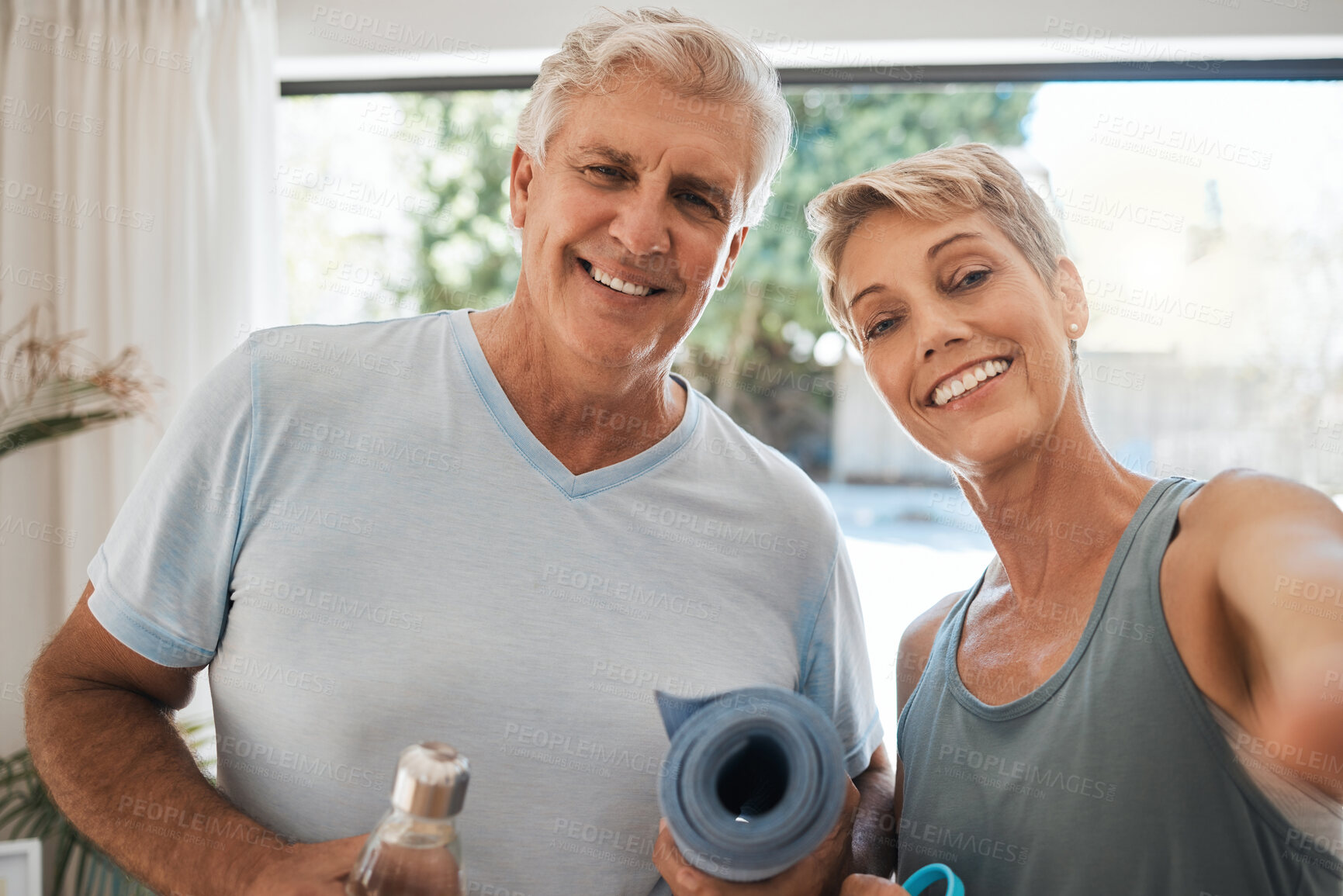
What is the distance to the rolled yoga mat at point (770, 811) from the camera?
30.5 inches

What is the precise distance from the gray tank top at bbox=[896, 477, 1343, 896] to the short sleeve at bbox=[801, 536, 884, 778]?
190 mm

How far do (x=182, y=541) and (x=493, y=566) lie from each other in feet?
1.22

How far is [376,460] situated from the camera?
1.16 meters

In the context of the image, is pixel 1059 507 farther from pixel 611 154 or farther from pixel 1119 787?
pixel 611 154

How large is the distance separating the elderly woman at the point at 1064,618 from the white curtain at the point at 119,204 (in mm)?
2171

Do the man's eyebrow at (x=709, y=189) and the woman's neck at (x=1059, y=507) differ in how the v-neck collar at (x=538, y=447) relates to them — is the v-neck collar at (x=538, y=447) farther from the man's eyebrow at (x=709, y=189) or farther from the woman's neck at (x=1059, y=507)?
the woman's neck at (x=1059, y=507)

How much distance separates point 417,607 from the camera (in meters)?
1.11

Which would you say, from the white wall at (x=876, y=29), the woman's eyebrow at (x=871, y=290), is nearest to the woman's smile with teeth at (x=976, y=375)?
the woman's eyebrow at (x=871, y=290)

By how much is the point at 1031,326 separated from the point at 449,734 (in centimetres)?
88

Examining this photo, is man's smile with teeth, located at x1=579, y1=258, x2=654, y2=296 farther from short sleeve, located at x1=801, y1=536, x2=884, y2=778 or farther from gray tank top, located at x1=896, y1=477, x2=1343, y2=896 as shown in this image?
gray tank top, located at x1=896, y1=477, x2=1343, y2=896

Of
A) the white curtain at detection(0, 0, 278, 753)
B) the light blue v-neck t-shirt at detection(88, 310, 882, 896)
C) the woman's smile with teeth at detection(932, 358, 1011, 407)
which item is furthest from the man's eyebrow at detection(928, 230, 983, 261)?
the white curtain at detection(0, 0, 278, 753)

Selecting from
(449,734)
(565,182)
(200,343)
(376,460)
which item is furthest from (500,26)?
(449,734)

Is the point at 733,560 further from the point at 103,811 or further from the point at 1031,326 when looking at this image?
the point at 103,811

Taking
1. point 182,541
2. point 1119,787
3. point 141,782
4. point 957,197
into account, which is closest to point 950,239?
point 957,197
